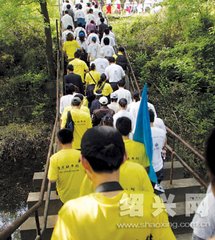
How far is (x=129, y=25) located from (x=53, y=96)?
5.80 m

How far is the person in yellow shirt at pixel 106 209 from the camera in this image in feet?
5.64

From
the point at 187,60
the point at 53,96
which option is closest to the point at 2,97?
the point at 53,96

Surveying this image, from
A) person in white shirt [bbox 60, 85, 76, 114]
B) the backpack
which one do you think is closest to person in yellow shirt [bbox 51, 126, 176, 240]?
the backpack

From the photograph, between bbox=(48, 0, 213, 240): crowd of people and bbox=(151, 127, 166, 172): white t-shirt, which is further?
bbox=(151, 127, 166, 172): white t-shirt

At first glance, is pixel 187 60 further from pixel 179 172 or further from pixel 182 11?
pixel 179 172

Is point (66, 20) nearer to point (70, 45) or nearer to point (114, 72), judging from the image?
point (70, 45)

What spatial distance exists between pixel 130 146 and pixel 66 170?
2.57 ft

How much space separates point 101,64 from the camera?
9102mm

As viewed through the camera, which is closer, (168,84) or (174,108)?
(174,108)

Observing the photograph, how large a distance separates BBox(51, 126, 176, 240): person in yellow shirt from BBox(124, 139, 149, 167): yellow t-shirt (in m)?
2.09

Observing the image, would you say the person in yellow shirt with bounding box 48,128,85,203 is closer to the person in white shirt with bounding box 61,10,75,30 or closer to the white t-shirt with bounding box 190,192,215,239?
the white t-shirt with bounding box 190,192,215,239

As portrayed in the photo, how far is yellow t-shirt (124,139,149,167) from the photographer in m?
4.00

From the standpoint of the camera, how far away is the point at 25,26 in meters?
16.0

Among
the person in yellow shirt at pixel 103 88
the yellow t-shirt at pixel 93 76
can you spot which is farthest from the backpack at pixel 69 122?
the yellow t-shirt at pixel 93 76
